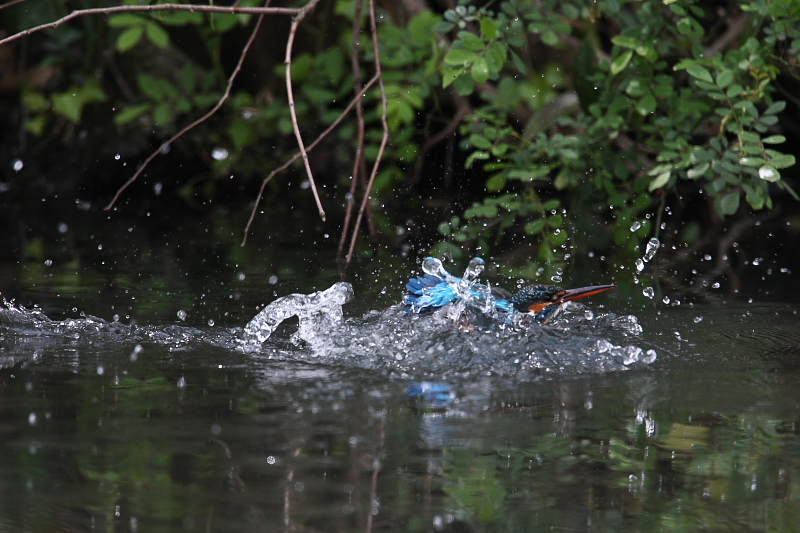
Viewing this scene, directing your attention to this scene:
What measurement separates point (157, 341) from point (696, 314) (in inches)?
80.3

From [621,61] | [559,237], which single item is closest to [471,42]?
[621,61]

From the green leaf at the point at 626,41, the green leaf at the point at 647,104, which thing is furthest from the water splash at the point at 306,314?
the green leaf at the point at 647,104

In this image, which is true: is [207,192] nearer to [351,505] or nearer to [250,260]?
[250,260]

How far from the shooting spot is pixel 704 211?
728 cm

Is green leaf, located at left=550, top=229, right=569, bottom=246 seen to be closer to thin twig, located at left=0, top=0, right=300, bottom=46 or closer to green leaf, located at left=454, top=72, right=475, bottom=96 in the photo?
green leaf, located at left=454, top=72, right=475, bottom=96

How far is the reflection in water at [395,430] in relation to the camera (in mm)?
2389

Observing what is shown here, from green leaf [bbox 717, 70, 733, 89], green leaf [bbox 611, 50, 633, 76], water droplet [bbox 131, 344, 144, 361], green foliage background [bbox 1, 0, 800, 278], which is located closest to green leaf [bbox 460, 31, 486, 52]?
green foliage background [bbox 1, 0, 800, 278]

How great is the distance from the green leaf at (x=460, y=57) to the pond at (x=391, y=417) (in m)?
1.01

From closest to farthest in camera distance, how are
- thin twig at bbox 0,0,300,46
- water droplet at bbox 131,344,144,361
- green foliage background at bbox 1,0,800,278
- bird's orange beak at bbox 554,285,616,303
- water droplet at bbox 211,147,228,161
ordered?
→ 1. thin twig at bbox 0,0,300,46
2. water droplet at bbox 131,344,144,361
3. bird's orange beak at bbox 554,285,616,303
4. green foliage background at bbox 1,0,800,278
5. water droplet at bbox 211,147,228,161

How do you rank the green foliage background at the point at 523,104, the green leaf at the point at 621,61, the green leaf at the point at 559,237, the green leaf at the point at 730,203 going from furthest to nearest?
1. the green leaf at the point at 621,61
2. the green leaf at the point at 559,237
3. the green foliage background at the point at 523,104
4. the green leaf at the point at 730,203

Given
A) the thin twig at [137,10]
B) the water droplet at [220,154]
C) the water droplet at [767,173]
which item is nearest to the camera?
the thin twig at [137,10]

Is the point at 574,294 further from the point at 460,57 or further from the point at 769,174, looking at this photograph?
the point at 460,57

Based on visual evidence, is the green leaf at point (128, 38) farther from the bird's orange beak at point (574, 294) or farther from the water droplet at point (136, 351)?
the bird's orange beak at point (574, 294)

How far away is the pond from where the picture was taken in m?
2.40
